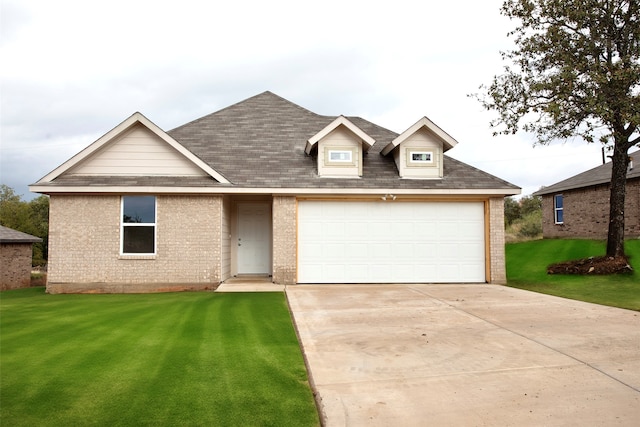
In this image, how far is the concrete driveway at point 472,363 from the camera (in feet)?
13.0

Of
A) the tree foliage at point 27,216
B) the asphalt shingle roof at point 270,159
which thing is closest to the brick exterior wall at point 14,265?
the asphalt shingle roof at point 270,159

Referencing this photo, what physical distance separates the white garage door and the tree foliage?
39.2 m

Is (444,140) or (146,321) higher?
(444,140)

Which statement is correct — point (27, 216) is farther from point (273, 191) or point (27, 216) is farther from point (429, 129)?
point (429, 129)

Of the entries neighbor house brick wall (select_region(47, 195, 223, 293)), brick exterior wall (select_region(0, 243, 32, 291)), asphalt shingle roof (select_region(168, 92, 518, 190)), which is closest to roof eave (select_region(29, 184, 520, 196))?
asphalt shingle roof (select_region(168, 92, 518, 190))

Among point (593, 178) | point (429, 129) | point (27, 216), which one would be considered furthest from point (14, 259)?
point (27, 216)

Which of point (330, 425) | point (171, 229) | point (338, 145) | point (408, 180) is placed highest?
point (338, 145)

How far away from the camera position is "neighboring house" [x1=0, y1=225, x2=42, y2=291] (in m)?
16.0

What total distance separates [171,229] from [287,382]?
8.88 metres

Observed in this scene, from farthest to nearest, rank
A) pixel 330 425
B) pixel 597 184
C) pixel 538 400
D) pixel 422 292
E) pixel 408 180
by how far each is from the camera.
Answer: pixel 597 184 < pixel 408 180 < pixel 422 292 < pixel 538 400 < pixel 330 425

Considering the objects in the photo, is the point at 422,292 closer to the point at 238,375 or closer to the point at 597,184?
the point at 238,375

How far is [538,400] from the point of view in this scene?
420cm

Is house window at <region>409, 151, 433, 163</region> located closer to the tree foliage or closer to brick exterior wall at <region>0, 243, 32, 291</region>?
brick exterior wall at <region>0, 243, 32, 291</region>

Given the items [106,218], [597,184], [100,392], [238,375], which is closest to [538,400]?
[238,375]
